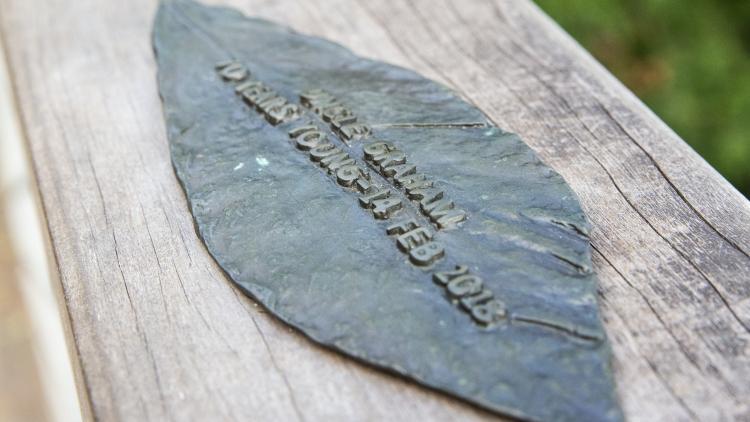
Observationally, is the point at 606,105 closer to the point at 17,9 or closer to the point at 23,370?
the point at 17,9

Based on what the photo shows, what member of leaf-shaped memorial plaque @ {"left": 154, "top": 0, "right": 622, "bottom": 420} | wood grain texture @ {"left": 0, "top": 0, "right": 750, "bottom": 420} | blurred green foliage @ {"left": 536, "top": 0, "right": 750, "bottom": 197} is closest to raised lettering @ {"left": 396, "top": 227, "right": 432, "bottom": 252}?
leaf-shaped memorial plaque @ {"left": 154, "top": 0, "right": 622, "bottom": 420}

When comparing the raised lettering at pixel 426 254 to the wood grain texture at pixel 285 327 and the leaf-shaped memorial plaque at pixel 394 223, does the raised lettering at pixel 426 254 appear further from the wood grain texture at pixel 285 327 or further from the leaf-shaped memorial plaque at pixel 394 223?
the wood grain texture at pixel 285 327

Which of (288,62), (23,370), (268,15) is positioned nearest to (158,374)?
(288,62)

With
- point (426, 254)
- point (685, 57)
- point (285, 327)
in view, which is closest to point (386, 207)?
point (426, 254)

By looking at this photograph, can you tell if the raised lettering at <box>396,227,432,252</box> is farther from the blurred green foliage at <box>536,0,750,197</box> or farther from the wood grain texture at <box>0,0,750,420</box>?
the blurred green foliage at <box>536,0,750,197</box>

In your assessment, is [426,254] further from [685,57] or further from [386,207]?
[685,57]

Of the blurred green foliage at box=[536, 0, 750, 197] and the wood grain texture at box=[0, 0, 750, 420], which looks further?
the blurred green foliage at box=[536, 0, 750, 197]
